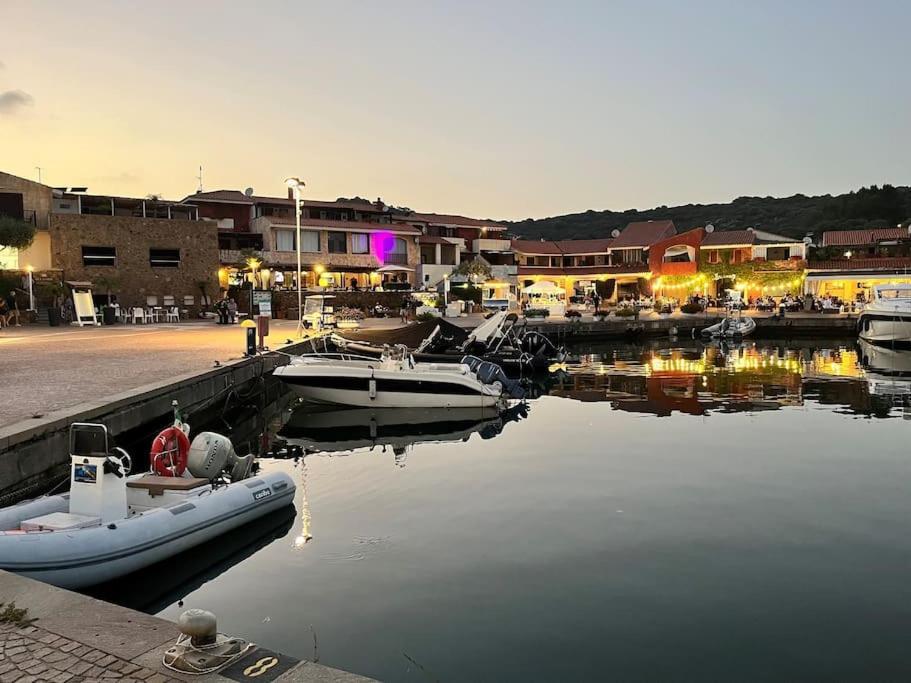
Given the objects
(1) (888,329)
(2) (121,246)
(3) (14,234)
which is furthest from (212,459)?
Answer: (1) (888,329)

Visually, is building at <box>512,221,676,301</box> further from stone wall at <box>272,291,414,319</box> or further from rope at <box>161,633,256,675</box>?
rope at <box>161,633,256,675</box>

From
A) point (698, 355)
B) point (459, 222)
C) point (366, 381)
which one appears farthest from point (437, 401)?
point (459, 222)

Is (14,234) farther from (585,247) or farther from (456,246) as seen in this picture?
(585,247)

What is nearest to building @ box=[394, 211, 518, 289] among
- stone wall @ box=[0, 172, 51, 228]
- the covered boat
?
stone wall @ box=[0, 172, 51, 228]

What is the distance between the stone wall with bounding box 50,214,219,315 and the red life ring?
3173cm

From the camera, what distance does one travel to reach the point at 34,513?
26.5 ft

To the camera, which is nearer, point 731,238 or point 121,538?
point 121,538

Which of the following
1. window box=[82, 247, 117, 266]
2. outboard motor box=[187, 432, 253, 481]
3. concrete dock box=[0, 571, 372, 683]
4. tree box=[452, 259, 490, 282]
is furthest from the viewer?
tree box=[452, 259, 490, 282]

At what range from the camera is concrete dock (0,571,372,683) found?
14.1ft

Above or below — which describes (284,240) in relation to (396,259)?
above

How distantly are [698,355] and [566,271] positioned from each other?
127 ft

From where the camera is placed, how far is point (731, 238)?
215ft

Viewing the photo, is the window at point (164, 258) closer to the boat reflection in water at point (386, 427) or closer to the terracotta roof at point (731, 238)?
the boat reflection in water at point (386, 427)

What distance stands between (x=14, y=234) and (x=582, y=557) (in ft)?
116
